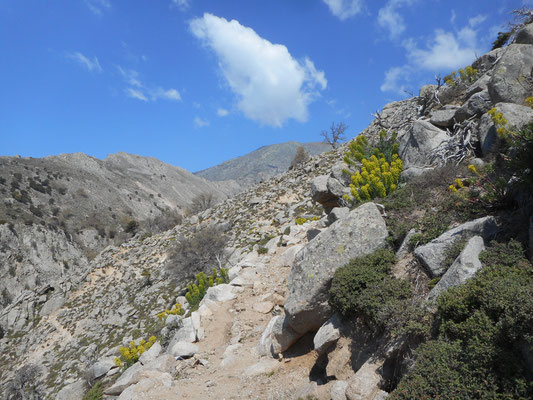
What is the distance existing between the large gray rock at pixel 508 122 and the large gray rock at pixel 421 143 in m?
1.39

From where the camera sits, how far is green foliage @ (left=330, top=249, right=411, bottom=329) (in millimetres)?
4848

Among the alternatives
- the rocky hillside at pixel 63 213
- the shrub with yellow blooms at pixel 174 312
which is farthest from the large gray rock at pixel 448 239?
the rocky hillside at pixel 63 213

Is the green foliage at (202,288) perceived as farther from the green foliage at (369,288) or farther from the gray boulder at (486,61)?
the gray boulder at (486,61)

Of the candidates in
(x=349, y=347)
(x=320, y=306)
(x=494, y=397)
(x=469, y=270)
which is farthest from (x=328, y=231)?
(x=494, y=397)

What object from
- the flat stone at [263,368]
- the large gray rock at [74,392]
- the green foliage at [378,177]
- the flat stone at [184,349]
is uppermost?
the green foliage at [378,177]

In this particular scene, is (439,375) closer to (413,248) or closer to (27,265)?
(413,248)

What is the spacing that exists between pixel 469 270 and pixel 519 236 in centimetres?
96

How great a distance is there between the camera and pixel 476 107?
8.69 metres

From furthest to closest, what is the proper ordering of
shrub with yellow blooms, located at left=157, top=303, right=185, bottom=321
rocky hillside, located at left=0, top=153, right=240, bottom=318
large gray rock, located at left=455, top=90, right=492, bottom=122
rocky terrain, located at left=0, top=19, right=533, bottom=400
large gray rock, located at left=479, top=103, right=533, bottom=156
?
1. rocky hillside, located at left=0, top=153, right=240, bottom=318
2. shrub with yellow blooms, located at left=157, top=303, right=185, bottom=321
3. large gray rock, located at left=455, top=90, right=492, bottom=122
4. large gray rock, located at left=479, top=103, right=533, bottom=156
5. rocky terrain, located at left=0, top=19, right=533, bottom=400

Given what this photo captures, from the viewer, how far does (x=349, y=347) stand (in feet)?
17.0

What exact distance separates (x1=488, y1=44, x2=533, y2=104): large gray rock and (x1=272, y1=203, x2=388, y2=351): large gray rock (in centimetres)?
491

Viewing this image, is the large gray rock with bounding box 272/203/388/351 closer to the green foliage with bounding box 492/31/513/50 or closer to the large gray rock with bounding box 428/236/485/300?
the large gray rock with bounding box 428/236/485/300

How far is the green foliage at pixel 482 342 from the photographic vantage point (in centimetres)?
299

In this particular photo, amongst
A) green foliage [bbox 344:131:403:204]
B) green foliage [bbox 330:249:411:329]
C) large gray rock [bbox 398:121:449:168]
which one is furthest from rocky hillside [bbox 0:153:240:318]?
green foliage [bbox 330:249:411:329]
